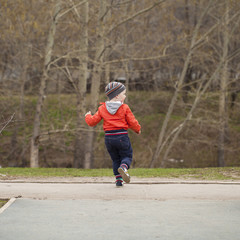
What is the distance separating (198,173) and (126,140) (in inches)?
128

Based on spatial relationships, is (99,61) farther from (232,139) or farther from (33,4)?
(232,139)

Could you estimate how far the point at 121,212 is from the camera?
608 centimetres

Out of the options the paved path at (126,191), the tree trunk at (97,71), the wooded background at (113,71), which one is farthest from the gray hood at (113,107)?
the tree trunk at (97,71)

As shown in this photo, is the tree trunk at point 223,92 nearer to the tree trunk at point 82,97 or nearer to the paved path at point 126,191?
the tree trunk at point 82,97

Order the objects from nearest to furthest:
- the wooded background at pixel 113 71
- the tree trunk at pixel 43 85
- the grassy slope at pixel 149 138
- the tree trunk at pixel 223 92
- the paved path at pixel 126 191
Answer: the paved path at pixel 126 191, the tree trunk at pixel 43 85, the wooded background at pixel 113 71, the tree trunk at pixel 223 92, the grassy slope at pixel 149 138

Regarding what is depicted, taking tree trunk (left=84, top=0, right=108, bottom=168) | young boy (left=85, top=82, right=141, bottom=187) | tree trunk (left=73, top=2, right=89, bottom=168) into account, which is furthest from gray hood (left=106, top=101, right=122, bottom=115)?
tree trunk (left=73, top=2, right=89, bottom=168)

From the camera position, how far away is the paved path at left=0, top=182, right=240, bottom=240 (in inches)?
197

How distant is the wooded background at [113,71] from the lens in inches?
686

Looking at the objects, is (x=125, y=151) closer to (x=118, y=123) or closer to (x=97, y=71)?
(x=118, y=123)

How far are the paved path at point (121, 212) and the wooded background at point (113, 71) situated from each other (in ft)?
28.4

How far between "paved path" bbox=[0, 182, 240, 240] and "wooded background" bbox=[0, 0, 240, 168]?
8.65 meters

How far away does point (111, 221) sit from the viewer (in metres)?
5.57

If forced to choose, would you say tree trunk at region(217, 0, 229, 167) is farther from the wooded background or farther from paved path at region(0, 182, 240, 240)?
paved path at region(0, 182, 240, 240)

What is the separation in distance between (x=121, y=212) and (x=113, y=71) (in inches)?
477
